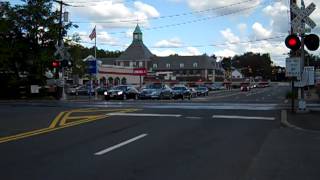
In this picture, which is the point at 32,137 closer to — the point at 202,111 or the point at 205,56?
the point at 202,111

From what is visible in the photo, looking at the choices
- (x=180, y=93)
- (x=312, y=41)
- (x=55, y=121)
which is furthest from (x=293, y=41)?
(x=180, y=93)

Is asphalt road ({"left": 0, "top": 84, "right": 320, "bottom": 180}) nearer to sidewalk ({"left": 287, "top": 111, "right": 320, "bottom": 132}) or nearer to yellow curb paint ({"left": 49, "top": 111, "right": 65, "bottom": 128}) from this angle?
yellow curb paint ({"left": 49, "top": 111, "right": 65, "bottom": 128})

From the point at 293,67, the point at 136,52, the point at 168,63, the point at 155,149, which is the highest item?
the point at 136,52

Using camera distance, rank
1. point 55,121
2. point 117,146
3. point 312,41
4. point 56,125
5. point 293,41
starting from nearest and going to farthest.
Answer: point 117,146
point 56,125
point 55,121
point 293,41
point 312,41

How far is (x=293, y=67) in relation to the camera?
891 inches

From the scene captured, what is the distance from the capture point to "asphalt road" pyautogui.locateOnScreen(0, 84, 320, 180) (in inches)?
393

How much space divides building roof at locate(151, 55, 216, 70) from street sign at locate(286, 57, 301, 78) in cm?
14559

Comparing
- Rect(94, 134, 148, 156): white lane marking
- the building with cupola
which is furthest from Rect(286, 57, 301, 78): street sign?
the building with cupola

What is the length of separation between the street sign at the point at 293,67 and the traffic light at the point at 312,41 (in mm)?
765

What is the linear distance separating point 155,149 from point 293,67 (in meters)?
11.5

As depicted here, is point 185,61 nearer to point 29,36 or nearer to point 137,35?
point 137,35

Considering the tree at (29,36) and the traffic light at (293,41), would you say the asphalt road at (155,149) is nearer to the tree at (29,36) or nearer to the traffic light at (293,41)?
the traffic light at (293,41)

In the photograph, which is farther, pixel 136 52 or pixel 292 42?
pixel 136 52

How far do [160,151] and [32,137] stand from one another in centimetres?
453
